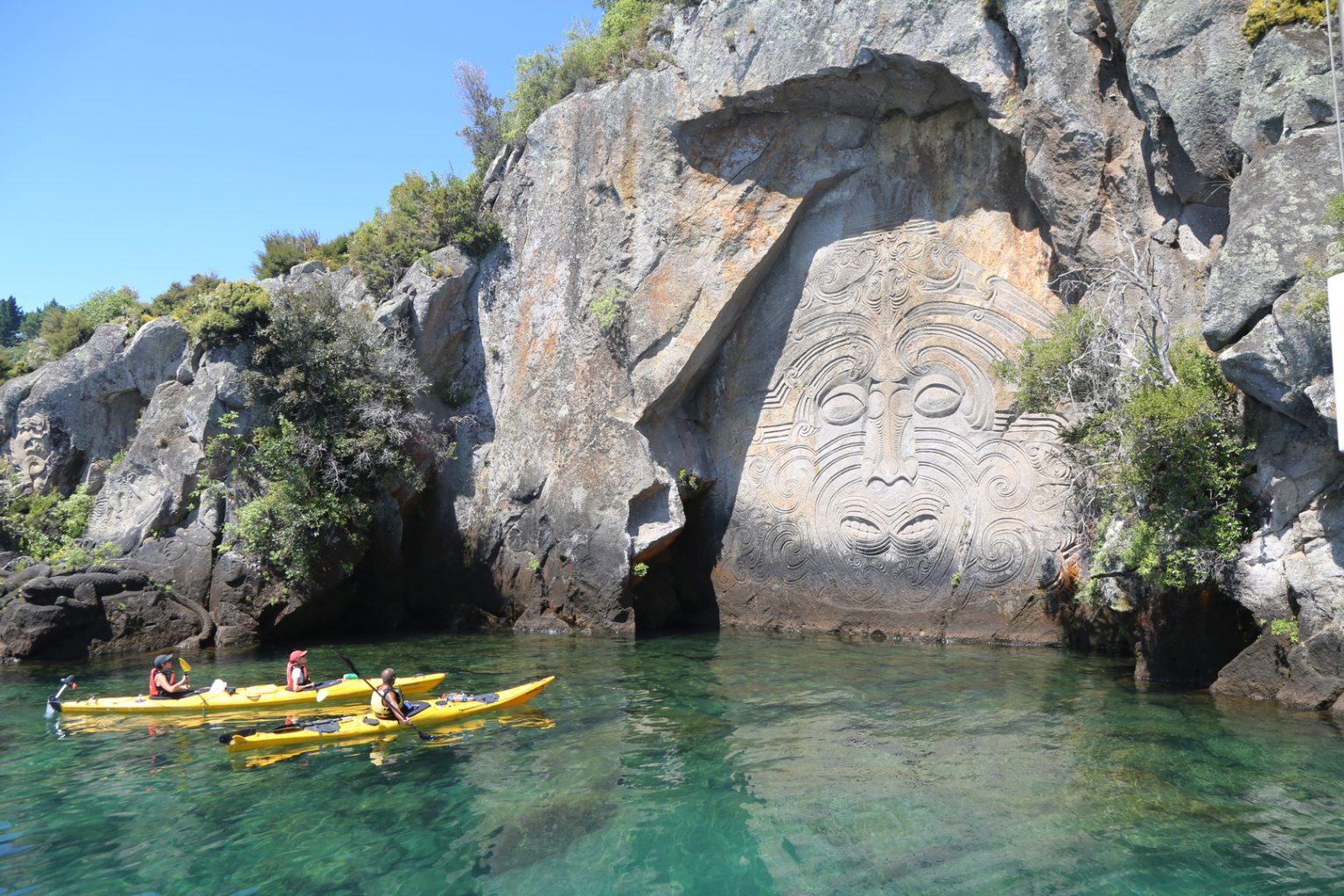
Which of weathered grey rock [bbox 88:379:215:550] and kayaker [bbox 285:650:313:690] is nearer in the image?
kayaker [bbox 285:650:313:690]

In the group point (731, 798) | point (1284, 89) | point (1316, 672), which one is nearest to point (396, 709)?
point (731, 798)

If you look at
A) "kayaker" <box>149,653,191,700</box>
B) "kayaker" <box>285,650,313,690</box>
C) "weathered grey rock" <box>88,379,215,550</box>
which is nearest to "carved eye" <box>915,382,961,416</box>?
"kayaker" <box>285,650,313,690</box>

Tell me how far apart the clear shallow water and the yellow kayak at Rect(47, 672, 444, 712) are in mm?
339

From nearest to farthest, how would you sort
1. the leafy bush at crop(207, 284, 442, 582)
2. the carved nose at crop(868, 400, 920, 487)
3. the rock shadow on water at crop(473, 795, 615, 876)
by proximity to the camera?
the rock shadow on water at crop(473, 795, 615, 876) → the carved nose at crop(868, 400, 920, 487) → the leafy bush at crop(207, 284, 442, 582)

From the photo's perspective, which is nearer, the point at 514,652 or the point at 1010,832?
the point at 1010,832

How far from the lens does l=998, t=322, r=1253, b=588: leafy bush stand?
11359mm

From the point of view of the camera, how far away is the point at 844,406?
18031 mm

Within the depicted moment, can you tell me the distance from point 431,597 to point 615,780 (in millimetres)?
12503

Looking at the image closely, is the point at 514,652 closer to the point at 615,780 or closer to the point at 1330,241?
the point at 615,780

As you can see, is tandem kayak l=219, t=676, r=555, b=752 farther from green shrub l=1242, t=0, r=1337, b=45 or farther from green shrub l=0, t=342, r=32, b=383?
green shrub l=0, t=342, r=32, b=383

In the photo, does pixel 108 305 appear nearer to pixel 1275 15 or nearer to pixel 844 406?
pixel 844 406

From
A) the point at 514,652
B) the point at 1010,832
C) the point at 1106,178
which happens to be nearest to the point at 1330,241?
the point at 1106,178

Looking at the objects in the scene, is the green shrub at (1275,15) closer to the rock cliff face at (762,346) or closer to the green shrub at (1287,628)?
the rock cliff face at (762,346)

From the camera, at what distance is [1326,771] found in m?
8.73
